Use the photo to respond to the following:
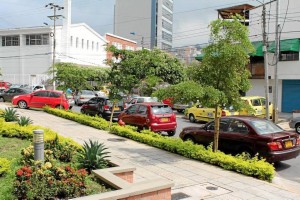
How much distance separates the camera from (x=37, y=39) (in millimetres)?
47875

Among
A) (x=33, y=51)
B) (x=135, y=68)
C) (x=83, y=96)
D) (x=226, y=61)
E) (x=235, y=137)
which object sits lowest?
(x=235, y=137)

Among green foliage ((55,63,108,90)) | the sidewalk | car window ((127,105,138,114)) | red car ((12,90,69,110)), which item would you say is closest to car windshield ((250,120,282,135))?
the sidewalk

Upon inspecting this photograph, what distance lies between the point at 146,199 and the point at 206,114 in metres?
16.1

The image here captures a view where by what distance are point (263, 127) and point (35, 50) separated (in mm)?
42248

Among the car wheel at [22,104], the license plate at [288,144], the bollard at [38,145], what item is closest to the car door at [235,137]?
the license plate at [288,144]

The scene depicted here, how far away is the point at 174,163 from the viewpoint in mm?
10016

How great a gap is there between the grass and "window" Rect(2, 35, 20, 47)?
138ft

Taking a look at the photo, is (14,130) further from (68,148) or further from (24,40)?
(24,40)

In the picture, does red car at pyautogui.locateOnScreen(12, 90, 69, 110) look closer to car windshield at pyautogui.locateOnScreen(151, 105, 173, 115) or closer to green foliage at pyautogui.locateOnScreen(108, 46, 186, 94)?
green foliage at pyautogui.locateOnScreen(108, 46, 186, 94)

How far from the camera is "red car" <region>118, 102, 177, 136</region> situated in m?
15.4

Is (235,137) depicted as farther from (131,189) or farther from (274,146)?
(131,189)

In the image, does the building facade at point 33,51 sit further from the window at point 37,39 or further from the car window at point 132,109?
the car window at point 132,109

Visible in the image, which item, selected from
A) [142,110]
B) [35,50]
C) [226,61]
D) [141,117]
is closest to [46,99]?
[142,110]

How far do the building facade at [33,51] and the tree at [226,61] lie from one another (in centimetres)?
3866
